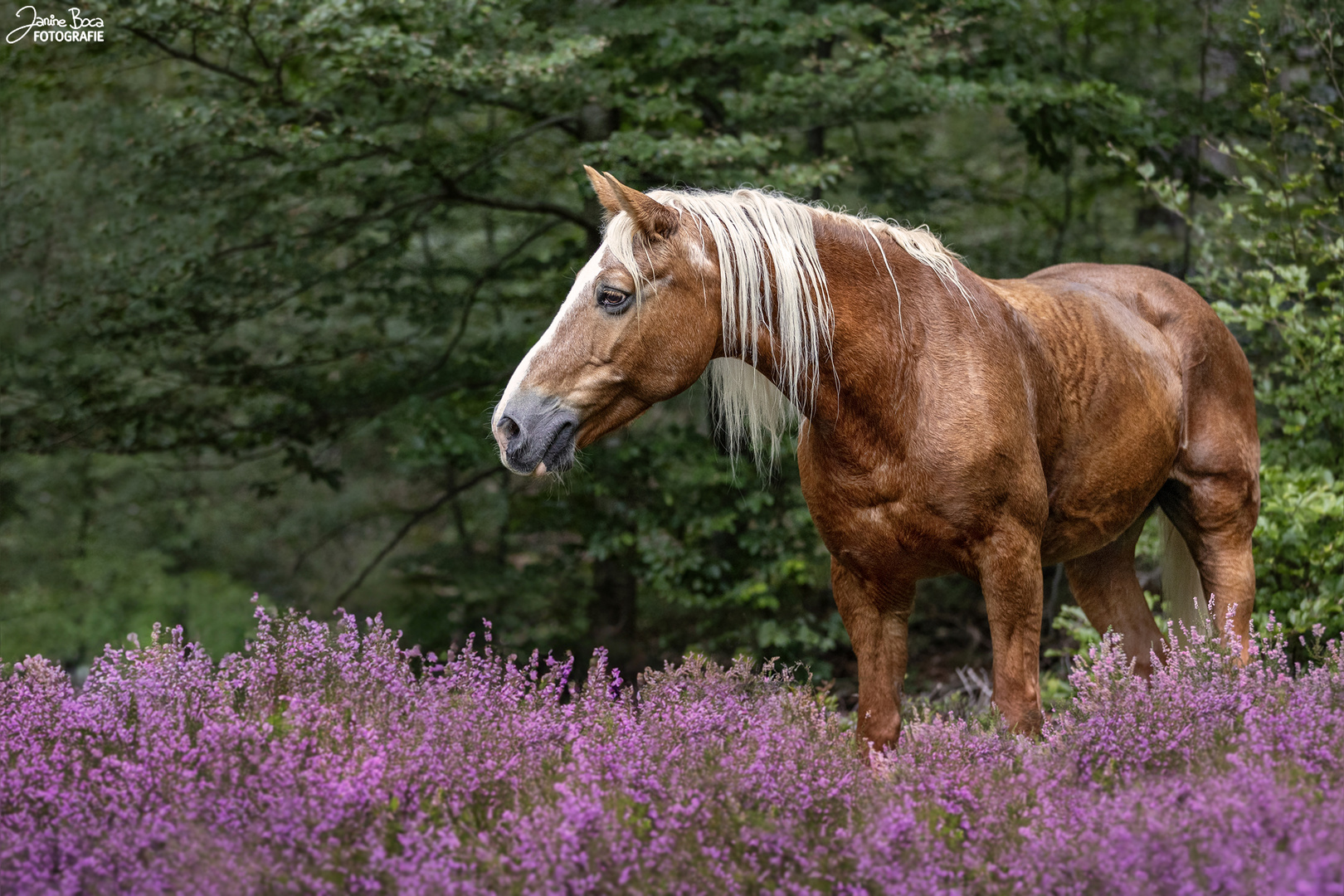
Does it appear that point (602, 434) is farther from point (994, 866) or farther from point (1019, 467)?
point (994, 866)

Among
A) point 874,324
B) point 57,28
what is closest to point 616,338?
point 874,324

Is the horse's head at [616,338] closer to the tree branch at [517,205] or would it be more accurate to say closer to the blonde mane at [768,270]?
the blonde mane at [768,270]

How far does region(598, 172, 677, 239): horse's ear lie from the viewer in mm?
2965

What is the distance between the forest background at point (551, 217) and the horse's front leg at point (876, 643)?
208cm

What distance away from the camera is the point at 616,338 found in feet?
9.89

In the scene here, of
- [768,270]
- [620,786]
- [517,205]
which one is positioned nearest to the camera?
[620,786]

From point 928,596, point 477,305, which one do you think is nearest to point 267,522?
point 477,305

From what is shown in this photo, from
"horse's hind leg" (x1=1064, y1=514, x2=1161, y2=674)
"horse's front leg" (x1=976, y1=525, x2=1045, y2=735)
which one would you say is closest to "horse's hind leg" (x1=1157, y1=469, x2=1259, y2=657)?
"horse's hind leg" (x1=1064, y1=514, x2=1161, y2=674)

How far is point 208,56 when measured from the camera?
26.2 ft

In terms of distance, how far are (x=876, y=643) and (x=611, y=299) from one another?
4.40ft

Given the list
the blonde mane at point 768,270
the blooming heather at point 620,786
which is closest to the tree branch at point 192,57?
the blooming heather at point 620,786

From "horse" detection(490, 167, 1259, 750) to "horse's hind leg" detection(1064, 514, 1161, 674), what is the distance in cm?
46

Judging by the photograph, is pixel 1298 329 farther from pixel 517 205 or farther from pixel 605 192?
pixel 517 205

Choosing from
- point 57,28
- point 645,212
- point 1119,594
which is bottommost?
point 1119,594
